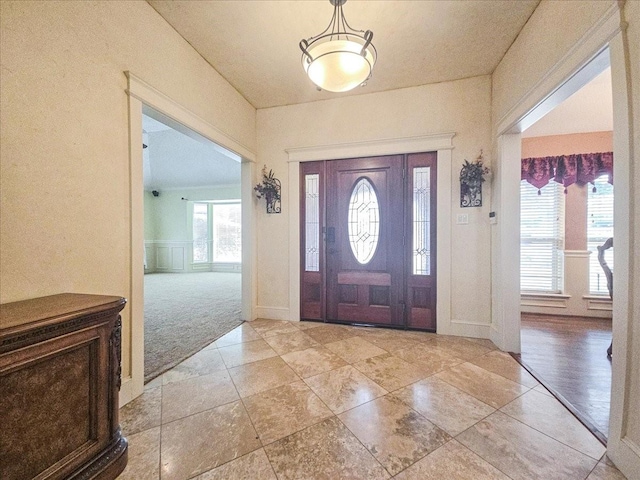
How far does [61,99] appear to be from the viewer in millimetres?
1406

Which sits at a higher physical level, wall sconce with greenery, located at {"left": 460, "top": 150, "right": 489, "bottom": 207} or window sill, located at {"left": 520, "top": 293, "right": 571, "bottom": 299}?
wall sconce with greenery, located at {"left": 460, "top": 150, "right": 489, "bottom": 207}

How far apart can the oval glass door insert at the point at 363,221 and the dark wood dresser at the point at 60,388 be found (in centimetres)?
245

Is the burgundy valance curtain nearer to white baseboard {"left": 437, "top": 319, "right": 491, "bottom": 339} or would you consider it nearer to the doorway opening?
the doorway opening

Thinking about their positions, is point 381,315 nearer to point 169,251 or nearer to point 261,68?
point 261,68

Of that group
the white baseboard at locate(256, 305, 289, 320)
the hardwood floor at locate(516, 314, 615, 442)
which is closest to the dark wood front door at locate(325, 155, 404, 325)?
the white baseboard at locate(256, 305, 289, 320)

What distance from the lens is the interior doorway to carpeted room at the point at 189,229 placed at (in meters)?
4.43

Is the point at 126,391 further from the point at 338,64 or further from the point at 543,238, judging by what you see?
the point at 543,238

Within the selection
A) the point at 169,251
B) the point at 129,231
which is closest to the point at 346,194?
the point at 129,231

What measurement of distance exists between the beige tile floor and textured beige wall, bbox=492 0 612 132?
2180 millimetres

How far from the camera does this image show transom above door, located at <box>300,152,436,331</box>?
9.93 feet

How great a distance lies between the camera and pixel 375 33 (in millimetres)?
2254

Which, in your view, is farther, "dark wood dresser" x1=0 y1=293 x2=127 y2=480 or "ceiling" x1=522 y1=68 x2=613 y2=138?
"ceiling" x1=522 y1=68 x2=613 y2=138

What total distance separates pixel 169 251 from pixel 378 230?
7.67 meters

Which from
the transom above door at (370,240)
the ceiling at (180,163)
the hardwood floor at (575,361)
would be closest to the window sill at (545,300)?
the hardwood floor at (575,361)
